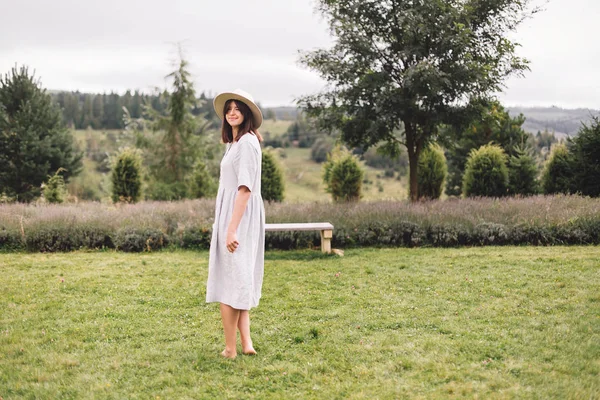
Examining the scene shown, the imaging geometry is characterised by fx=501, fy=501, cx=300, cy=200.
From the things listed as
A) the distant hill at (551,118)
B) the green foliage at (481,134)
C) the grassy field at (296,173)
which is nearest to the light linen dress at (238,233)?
the green foliage at (481,134)

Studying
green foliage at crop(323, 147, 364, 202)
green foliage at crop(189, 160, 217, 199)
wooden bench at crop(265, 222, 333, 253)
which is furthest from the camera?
green foliage at crop(189, 160, 217, 199)

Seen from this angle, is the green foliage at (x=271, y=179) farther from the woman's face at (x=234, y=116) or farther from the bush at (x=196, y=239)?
the woman's face at (x=234, y=116)

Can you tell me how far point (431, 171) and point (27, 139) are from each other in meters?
14.8

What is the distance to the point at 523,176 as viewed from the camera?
15.6 m

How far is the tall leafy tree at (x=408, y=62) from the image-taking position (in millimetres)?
11273

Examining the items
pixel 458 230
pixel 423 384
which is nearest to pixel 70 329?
pixel 423 384

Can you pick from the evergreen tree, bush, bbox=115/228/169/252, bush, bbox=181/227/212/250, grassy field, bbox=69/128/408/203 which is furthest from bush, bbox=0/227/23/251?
the evergreen tree

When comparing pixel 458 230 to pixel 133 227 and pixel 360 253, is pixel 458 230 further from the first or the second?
pixel 133 227

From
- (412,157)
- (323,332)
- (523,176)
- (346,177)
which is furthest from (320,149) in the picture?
(323,332)

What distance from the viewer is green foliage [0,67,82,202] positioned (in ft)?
61.6

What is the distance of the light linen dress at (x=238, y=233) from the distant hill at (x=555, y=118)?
12.8 meters

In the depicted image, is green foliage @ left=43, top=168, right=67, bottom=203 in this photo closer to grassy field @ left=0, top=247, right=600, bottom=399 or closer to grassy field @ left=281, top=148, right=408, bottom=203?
grassy field @ left=0, top=247, right=600, bottom=399

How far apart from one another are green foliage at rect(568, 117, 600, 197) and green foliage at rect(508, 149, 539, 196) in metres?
1.62

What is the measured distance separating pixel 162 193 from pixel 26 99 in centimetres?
644
